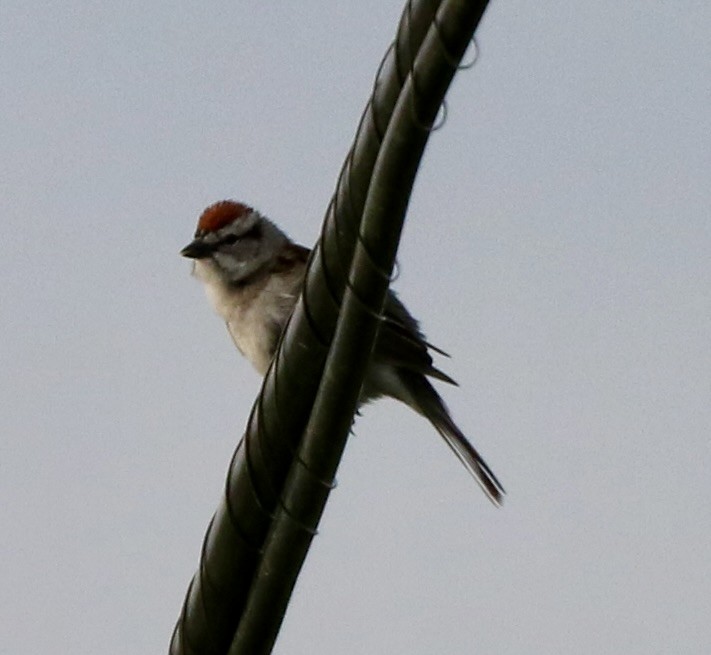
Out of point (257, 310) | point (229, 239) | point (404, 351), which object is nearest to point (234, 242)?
point (229, 239)

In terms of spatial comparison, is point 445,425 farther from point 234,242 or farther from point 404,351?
point 234,242

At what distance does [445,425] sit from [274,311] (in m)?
0.99

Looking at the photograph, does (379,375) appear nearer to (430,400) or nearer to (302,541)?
(430,400)

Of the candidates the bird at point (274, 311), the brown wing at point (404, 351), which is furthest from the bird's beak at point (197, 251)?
the brown wing at point (404, 351)

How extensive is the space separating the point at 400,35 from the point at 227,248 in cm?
485

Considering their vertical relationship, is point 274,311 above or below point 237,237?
below

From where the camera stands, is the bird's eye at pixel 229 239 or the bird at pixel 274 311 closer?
the bird at pixel 274 311

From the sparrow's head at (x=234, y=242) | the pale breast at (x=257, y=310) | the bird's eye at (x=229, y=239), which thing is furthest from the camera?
the bird's eye at (x=229, y=239)

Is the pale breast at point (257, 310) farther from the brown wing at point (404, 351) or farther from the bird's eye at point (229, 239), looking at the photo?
the brown wing at point (404, 351)

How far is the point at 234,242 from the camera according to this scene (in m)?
7.98

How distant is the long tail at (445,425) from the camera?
7.23m

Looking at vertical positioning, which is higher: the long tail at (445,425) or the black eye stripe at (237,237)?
the black eye stripe at (237,237)

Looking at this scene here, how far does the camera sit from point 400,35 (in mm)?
3146

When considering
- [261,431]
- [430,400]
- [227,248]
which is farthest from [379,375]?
[261,431]
